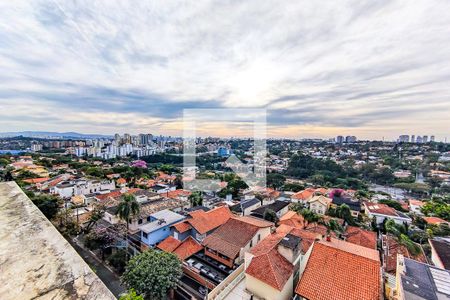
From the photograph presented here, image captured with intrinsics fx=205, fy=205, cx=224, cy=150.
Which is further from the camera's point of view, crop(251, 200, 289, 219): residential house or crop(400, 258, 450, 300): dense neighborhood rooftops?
crop(251, 200, 289, 219): residential house

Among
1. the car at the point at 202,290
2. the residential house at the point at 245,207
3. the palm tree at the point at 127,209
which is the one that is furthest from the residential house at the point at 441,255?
the palm tree at the point at 127,209

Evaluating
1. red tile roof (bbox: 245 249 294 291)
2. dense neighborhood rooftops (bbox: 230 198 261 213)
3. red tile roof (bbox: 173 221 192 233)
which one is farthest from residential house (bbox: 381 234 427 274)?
dense neighborhood rooftops (bbox: 230 198 261 213)

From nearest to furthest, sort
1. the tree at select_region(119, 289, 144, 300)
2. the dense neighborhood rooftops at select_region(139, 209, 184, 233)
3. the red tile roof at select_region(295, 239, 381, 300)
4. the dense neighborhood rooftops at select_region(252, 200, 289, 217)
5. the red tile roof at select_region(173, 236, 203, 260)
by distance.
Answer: the tree at select_region(119, 289, 144, 300) < the red tile roof at select_region(295, 239, 381, 300) < the red tile roof at select_region(173, 236, 203, 260) < the dense neighborhood rooftops at select_region(139, 209, 184, 233) < the dense neighborhood rooftops at select_region(252, 200, 289, 217)

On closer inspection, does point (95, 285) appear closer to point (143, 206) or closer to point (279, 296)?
point (279, 296)

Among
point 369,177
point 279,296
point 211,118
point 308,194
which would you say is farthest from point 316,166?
point 279,296

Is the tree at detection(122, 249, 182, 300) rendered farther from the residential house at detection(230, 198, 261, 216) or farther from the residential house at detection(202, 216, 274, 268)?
the residential house at detection(230, 198, 261, 216)

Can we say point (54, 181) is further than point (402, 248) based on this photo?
Yes
